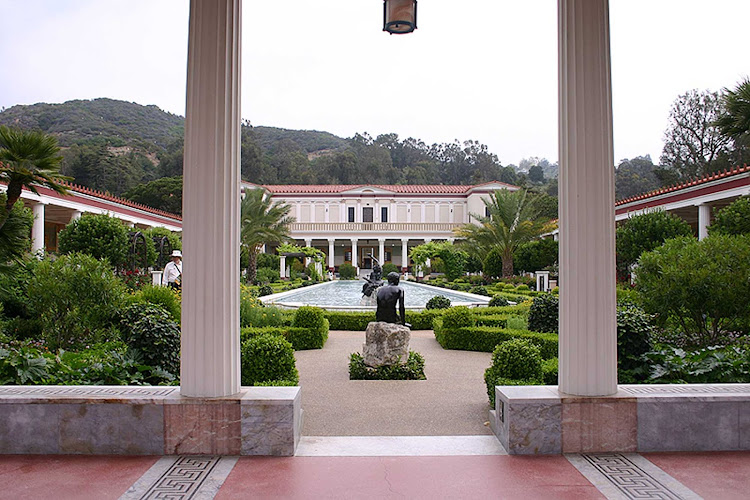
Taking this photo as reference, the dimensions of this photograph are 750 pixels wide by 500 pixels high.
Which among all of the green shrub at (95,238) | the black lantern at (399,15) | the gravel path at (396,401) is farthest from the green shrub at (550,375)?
the green shrub at (95,238)

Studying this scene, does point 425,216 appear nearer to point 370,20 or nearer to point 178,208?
point 178,208

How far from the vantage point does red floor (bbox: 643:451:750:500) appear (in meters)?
2.46

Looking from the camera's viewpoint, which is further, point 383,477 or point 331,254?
point 331,254

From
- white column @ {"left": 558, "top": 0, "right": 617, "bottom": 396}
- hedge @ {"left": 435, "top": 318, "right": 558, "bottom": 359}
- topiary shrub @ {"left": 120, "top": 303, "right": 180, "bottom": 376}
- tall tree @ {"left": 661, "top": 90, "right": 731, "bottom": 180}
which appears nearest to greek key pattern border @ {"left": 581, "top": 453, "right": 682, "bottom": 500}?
white column @ {"left": 558, "top": 0, "right": 617, "bottom": 396}

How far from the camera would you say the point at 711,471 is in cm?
268

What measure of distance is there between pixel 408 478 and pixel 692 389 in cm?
174

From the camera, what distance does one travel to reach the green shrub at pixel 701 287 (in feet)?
17.5

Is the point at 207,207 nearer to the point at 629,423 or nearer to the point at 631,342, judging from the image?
the point at 629,423

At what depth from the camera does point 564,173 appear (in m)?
2.98

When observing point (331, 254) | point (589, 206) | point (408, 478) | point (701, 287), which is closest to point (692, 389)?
point (589, 206)

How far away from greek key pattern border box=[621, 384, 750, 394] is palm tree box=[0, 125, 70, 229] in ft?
14.6

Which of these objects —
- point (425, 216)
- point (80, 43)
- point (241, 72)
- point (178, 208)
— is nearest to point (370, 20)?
point (241, 72)

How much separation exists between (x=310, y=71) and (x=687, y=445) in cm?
373

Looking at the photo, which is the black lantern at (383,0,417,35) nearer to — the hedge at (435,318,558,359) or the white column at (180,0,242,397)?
the white column at (180,0,242,397)
